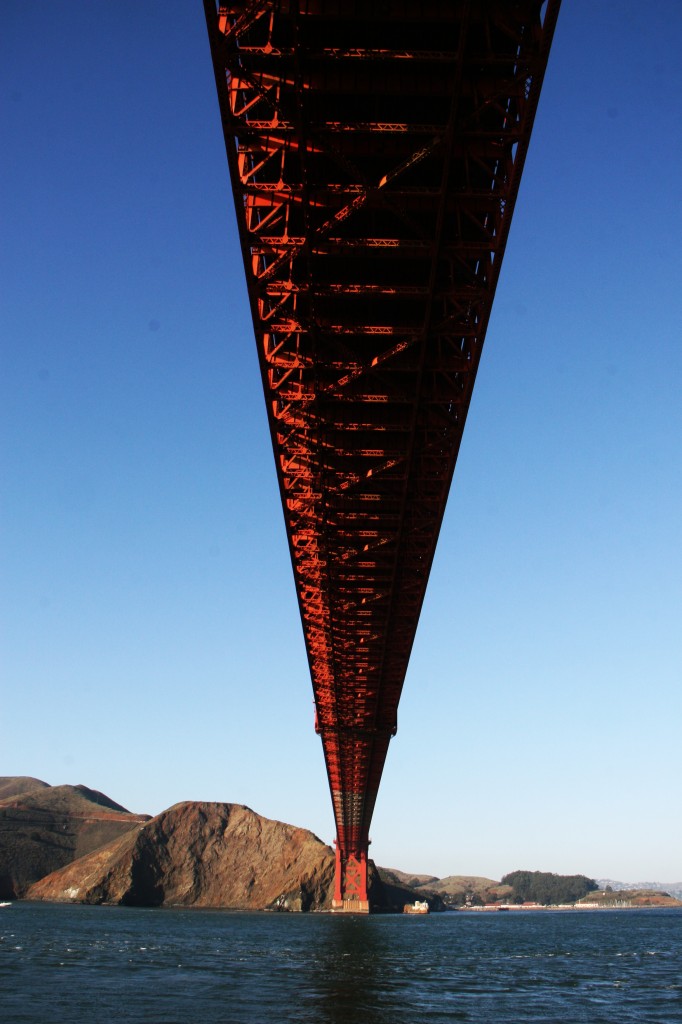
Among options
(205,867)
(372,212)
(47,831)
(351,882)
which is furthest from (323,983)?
(47,831)

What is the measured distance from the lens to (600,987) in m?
23.9

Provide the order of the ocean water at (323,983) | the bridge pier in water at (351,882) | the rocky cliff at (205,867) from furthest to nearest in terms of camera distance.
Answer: the rocky cliff at (205,867) < the bridge pier in water at (351,882) < the ocean water at (323,983)

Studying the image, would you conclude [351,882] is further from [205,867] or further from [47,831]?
[47,831]

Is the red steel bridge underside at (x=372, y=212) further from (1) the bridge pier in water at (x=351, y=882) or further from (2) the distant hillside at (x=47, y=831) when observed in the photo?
(2) the distant hillside at (x=47, y=831)

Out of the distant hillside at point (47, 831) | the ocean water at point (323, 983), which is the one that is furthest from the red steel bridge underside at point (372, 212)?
the distant hillside at point (47, 831)

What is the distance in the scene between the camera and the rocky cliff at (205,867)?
11594cm

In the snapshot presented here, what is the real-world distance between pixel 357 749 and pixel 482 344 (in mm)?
36981

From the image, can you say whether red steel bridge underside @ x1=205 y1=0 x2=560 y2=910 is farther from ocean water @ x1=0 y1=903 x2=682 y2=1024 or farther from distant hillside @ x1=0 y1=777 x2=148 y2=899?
distant hillside @ x1=0 y1=777 x2=148 y2=899

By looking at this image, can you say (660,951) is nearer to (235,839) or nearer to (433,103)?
(433,103)

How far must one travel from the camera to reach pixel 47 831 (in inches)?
5531

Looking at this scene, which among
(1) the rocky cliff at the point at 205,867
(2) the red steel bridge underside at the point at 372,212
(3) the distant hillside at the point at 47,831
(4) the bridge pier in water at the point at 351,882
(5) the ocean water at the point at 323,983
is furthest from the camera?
(3) the distant hillside at the point at 47,831

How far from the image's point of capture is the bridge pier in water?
256ft

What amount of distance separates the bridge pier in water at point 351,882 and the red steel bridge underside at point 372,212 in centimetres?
6568

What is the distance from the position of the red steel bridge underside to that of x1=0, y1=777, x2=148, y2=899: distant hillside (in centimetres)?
12847
